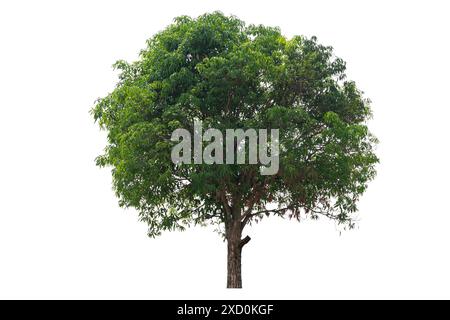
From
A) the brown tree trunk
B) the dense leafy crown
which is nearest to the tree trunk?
the brown tree trunk

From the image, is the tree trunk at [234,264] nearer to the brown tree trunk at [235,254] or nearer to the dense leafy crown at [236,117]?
the brown tree trunk at [235,254]

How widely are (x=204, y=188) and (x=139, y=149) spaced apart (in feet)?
6.43

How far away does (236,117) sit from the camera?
1556cm

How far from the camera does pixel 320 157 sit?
15.3m

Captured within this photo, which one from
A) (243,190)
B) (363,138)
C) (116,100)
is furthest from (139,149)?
(363,138)

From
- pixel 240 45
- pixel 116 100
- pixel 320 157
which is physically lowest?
pixel 320 157

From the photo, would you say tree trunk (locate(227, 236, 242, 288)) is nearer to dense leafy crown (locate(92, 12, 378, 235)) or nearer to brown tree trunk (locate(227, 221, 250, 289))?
brown tree trunk (locate(227, 221, 250, 289))

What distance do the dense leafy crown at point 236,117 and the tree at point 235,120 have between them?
0.03 metres

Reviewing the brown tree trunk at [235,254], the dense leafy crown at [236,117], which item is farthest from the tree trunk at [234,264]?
the dense leafy crown at [236,117]

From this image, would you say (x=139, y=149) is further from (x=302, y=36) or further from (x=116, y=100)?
(x=302, y=36)

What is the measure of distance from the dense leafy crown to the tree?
27 mm

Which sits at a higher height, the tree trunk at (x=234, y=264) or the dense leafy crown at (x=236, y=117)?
the dense leafy crown at (x=236, y=117)

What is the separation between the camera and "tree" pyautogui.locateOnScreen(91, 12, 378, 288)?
14.8 meters

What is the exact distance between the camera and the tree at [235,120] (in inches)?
584
